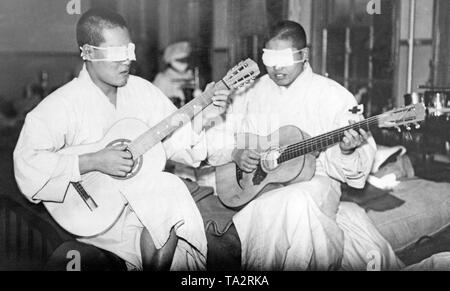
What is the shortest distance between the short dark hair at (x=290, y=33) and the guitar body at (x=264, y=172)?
15.0 inches

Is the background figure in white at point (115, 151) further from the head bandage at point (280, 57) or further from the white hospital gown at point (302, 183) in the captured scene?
the head bandage at point (280, 57)

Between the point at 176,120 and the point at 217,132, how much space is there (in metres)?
0.20

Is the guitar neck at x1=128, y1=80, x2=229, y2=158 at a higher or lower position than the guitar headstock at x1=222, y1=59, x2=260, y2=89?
lower

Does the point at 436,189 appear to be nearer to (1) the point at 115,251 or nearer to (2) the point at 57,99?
(1) the point at 115,251

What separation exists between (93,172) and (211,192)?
0.54m

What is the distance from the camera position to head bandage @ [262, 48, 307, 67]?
3.06 m

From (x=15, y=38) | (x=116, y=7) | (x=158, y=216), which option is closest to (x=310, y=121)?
(x=158, y=216)

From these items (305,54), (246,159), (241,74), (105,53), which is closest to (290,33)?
(305,54)

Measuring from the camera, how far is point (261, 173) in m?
3.11

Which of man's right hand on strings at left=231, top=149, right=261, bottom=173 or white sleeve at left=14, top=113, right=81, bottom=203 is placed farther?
man's right hand on strings at left=231, top=149, right=261, bottom=173

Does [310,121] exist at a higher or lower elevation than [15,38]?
lower

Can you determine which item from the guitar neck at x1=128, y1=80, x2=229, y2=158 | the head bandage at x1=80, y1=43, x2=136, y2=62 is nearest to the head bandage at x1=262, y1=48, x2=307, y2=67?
the guitar neck at x1=128, y1=80, x2=229, y2=158

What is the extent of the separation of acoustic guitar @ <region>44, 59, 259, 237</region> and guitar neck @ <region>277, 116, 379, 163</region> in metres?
0.37

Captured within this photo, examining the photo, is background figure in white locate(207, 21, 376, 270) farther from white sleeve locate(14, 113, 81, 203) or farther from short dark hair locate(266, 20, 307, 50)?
white sleeve locate(14, 113, 81, 203)
